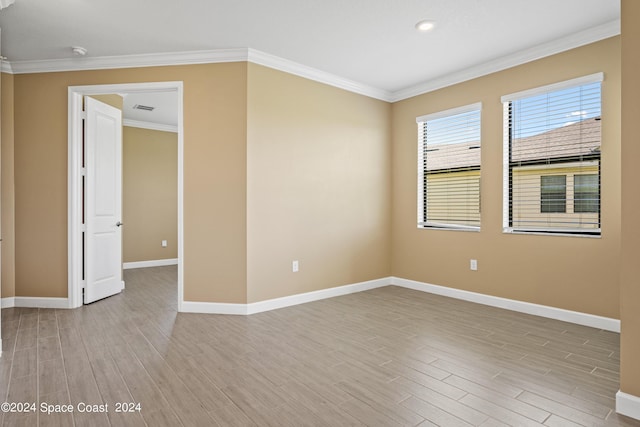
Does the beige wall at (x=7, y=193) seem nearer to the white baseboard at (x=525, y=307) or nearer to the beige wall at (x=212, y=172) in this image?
the beige wall at (x=212, y=172)

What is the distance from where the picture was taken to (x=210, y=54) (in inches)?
148

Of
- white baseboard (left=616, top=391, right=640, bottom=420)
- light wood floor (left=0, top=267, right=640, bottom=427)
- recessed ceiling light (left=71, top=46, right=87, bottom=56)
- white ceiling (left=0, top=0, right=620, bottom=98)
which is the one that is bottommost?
light wood floor (left=0, top=267, right=640, bottom=427)

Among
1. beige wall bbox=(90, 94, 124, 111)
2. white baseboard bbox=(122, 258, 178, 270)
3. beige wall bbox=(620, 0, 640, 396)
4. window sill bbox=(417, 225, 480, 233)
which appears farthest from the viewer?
white baseboard bbox=(122, 258, 178, 270)

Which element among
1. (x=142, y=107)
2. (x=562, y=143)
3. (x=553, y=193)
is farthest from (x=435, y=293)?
(x=142, y=107)

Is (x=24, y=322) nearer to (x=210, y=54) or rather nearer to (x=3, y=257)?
(x=3, y=257)

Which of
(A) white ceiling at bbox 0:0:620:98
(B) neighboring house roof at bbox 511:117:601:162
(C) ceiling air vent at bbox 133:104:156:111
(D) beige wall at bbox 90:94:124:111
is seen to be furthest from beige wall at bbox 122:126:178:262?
(B) neighboring house roof at bbox 511:117:601:162

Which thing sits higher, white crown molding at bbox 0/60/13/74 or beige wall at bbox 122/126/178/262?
white crown molding at bbox 0/60/13/74

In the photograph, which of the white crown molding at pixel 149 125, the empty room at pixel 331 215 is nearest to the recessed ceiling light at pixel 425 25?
the empty room at pixel 331 215

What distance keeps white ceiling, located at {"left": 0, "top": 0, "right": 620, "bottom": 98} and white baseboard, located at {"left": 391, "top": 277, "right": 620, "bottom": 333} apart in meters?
2.69

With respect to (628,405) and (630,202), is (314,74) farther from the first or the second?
(628,405)

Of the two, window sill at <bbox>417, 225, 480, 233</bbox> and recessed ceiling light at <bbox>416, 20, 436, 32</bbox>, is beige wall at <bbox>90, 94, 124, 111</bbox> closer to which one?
recessed ceiling light at <bbox>416, 20, 436, 32</bbox>

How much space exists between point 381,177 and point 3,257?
15.9ft

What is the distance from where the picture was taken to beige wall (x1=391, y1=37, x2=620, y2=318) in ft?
10.5

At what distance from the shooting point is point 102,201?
14.3 ft
